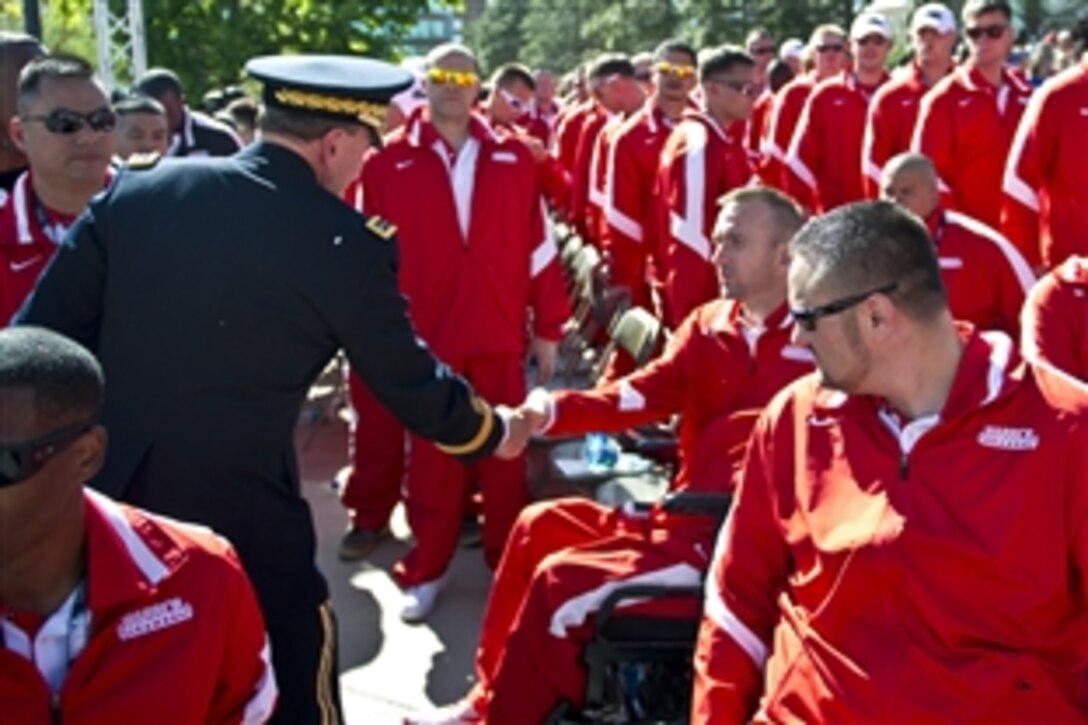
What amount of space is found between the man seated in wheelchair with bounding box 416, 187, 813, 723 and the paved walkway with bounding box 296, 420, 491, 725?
1.76ft

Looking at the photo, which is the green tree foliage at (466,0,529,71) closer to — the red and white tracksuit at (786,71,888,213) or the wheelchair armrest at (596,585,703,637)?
the red and white tracksuit at (786,71,888,213)

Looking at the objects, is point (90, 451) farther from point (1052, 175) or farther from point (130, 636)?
point (1052, 175)

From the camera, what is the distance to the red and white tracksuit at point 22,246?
3961mm

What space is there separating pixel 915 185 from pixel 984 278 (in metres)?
0.43

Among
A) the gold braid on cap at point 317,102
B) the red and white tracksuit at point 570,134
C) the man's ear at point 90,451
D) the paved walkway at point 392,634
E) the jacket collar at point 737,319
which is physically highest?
the gold braid on cap at point 317,102

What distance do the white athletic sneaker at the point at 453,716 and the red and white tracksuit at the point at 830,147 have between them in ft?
17.8

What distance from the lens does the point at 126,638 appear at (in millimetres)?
2094

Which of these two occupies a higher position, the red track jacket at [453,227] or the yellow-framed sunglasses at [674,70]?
the yellow-framed sunglasses at [674,70]

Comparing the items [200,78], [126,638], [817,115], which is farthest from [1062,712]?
[200,78]

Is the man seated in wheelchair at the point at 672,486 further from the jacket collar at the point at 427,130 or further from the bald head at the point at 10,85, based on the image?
the bald head at the point at 10,85

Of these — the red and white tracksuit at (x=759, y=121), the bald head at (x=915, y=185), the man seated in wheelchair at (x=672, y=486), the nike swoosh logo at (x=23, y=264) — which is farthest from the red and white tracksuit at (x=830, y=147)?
the nike swoosh logo at (x=23, y=264)

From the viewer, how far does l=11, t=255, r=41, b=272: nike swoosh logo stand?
13.0 ft

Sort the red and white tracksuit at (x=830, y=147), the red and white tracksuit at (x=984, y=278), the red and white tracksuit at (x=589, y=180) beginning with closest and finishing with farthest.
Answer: the red and white tracksuit at (x=984, y=278), the red and white tracksuit at (x=830, y=147), the red and white tracksuit at (x=589, y=180)

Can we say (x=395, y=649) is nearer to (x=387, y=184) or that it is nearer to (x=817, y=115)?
(x=387, y=184)
